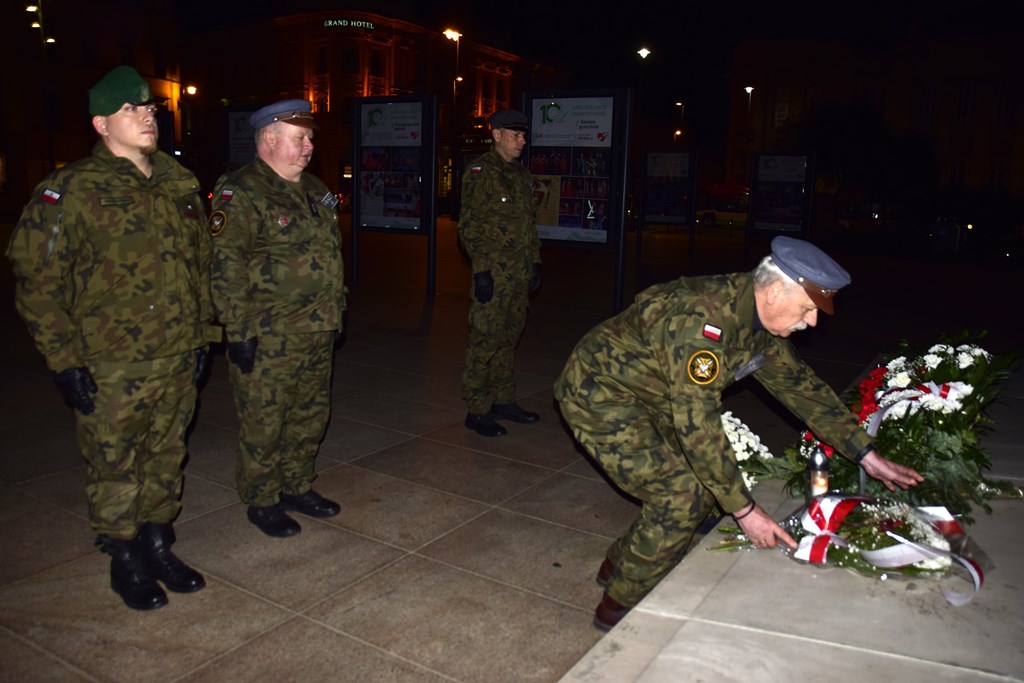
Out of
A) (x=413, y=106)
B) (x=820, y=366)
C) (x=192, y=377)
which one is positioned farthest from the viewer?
(x=413, y=106)

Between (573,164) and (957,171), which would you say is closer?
(573,164)

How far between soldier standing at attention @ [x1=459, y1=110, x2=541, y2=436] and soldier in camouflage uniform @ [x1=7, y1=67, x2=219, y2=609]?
2.58 meters

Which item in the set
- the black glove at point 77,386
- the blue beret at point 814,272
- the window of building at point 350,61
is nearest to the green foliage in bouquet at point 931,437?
the blue beret at point 814,272

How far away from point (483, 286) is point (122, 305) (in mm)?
2901

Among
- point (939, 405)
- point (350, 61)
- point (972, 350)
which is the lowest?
point (939, 405)

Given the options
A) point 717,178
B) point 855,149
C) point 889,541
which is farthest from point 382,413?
point 717,178

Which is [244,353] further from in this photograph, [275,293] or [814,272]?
[814,272]

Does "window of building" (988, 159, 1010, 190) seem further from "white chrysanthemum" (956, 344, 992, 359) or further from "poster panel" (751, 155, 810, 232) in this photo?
"white chrysanthemum" (956, 344, 992, 359)

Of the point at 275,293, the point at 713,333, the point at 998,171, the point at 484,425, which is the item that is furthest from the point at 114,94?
the point at 998,171

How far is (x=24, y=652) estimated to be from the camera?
3166mm

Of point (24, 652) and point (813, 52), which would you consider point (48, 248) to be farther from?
point (813, 52)

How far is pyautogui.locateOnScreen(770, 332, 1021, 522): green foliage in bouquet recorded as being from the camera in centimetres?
399

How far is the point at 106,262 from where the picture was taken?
11.1 ft

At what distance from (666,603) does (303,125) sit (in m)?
2.76
